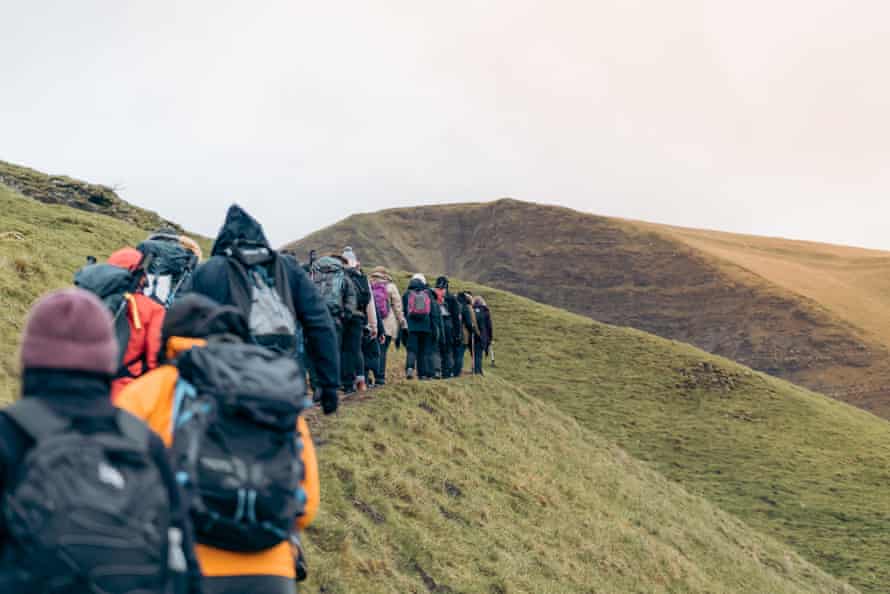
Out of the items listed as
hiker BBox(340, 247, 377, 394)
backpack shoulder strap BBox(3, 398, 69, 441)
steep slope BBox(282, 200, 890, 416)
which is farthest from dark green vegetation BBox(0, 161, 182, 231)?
steep slope BBox(282, 200, 890, 416)

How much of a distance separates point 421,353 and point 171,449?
16212 millimetres

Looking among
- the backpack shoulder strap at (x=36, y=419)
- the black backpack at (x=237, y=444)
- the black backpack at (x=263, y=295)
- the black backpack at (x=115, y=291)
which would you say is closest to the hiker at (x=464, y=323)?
the black backpack at (x=115, y=291)

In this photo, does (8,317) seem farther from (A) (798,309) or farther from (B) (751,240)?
(B) (751,240)

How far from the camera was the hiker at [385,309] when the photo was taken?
56.3 ft

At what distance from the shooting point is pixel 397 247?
109438 millimetres

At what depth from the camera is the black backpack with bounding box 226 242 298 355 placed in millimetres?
5035

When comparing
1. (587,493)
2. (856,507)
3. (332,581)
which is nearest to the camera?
(332,581)

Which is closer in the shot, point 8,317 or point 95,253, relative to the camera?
point 8,317

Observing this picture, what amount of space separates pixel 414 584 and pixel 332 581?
161 cm

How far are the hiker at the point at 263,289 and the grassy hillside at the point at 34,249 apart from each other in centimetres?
532

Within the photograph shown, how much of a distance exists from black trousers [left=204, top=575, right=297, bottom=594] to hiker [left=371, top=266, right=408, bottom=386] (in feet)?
43.4

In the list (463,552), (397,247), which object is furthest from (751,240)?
(463,552)

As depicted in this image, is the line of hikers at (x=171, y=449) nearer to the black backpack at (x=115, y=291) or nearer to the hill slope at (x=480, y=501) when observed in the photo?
the black backpack at (x=115, y=291)

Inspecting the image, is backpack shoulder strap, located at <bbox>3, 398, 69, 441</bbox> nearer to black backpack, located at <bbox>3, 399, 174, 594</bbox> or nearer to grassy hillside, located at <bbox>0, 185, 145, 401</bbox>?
black backpack, located at <bbox>3, 399, 174, 594</bbox>
